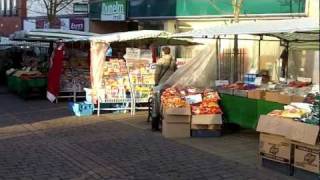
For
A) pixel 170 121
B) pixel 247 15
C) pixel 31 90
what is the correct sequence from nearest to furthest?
pixel 170 121, pixel 247 15, pixel 31 90

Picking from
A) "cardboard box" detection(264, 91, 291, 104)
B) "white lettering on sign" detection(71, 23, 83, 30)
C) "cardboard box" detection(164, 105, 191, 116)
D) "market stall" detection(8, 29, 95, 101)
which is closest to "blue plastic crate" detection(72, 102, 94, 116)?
"market stall" detection(8, 29, 95, 101)

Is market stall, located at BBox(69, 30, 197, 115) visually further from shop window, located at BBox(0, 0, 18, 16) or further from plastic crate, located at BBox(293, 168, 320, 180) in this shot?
shop window, located at BBox(0, 0, 18, 16)

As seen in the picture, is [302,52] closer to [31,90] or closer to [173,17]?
[173,17]

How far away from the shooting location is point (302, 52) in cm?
1486

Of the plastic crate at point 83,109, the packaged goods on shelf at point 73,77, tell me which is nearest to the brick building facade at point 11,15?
the packaged goods on shelf at point 73,77

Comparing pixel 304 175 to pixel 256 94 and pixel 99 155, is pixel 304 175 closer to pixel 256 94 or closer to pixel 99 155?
pixel 256 94

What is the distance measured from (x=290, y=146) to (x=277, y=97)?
1.88 meters

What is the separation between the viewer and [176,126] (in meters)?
11.7

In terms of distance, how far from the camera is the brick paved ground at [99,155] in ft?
28.8

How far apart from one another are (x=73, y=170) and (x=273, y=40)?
8.14m

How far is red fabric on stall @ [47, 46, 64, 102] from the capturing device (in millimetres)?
18203

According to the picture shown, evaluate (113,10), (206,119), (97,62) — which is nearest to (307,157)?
(206,119)

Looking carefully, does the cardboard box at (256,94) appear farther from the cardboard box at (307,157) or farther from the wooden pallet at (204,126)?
the cardboard box at (307,157)

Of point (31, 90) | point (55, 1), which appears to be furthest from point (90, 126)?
point (55, 1)
